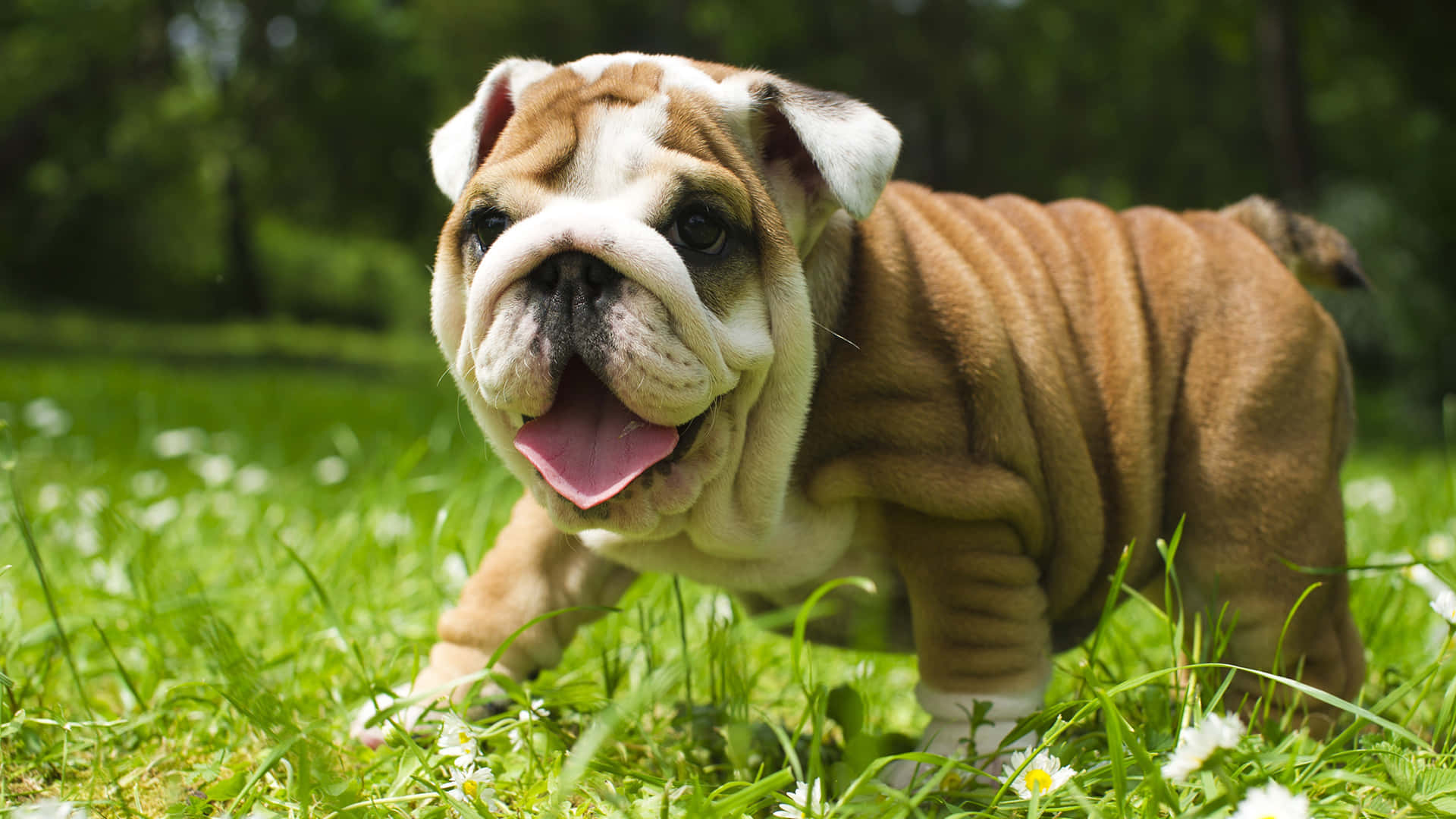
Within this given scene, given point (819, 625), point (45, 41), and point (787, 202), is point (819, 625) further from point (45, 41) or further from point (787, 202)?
point (45, 41)

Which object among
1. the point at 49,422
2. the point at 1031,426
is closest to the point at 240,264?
the point at 49,422

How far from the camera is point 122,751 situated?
76.1 inches

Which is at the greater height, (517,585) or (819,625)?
(517,585)

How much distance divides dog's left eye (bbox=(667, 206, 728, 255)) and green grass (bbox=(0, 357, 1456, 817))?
2.16 ft

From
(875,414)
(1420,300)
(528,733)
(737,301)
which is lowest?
(1420,300)

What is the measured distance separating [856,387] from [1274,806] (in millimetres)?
911

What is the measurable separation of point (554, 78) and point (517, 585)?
979mm

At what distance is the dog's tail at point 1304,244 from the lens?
242 cm

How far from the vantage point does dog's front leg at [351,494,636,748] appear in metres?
2.08

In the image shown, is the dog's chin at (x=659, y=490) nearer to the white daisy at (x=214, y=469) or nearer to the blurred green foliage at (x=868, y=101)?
the white daisy at (x=214, y=469)

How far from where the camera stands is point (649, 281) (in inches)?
62.1

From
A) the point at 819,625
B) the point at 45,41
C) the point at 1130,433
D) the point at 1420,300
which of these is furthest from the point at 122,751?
the point at 45,41

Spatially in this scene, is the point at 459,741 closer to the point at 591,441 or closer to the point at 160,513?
the point at 591,441

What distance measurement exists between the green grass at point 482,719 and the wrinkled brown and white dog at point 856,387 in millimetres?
155
